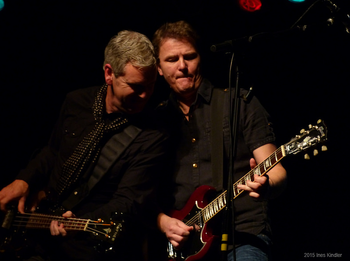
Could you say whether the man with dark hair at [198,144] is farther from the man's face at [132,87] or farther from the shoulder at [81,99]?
the shoulder at [81,99]

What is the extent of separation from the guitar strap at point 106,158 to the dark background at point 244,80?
3.28 feet

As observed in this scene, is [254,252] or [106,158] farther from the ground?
[106,158]

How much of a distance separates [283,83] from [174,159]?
45.8 inches

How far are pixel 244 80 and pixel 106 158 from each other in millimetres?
1220

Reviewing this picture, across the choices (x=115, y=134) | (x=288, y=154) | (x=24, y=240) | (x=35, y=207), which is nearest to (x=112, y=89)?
(x=115, y=134)

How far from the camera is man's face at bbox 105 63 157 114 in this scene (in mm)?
2510

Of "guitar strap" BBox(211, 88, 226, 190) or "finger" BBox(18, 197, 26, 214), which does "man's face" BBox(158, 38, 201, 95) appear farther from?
"finger" BBox(18, 197, 26, 214)

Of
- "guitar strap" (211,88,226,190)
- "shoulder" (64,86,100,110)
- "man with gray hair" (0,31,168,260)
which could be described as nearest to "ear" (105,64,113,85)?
"man with gray hair" (0,31,168,260)

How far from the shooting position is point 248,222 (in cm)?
232

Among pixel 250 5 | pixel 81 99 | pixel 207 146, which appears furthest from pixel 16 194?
pixel 250 5

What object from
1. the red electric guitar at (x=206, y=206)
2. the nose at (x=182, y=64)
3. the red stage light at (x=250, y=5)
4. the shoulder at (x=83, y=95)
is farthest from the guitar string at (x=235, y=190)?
the red stage light at (x=250, y=5)

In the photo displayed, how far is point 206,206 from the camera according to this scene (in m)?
2.38

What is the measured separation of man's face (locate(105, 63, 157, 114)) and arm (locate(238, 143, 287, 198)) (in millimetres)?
836

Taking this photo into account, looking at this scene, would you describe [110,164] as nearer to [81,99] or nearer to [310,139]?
[81,99]
